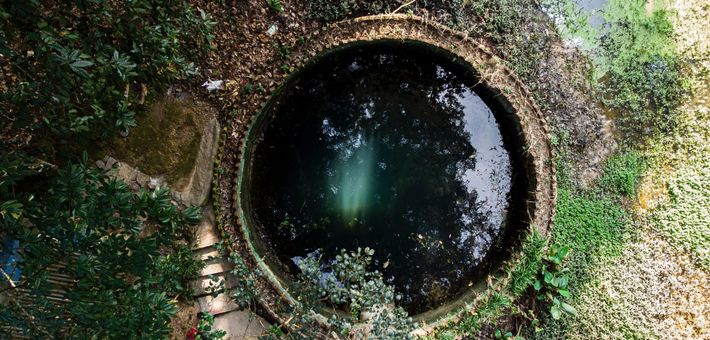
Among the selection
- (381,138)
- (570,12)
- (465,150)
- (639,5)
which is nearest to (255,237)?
(381,138)

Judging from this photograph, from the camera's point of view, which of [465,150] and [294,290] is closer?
[294,290]

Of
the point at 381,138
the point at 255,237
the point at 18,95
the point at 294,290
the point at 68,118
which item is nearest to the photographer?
the point at 18,95

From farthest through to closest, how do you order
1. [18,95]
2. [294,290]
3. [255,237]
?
[255,237], [294,290], [18,95]

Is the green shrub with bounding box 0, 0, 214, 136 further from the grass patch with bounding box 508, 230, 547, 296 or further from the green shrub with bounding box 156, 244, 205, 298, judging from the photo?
the grass patch with bounding box 508, 230, 547, 296

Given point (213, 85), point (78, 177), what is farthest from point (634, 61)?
point (78, 177)

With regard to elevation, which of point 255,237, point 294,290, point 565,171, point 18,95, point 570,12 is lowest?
point 294,290

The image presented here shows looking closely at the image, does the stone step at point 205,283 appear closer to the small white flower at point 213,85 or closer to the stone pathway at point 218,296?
the stone pathway at point 218,296

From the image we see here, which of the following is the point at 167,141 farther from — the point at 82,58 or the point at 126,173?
the point at 82,58

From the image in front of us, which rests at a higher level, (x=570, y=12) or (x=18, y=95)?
(x=570, y=12)

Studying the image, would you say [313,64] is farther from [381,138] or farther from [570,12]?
[570,12]
